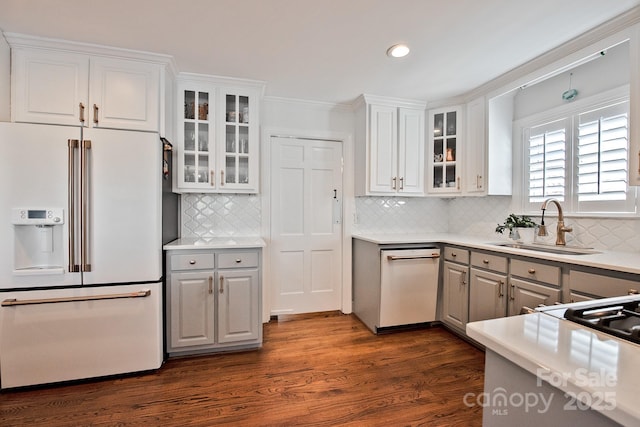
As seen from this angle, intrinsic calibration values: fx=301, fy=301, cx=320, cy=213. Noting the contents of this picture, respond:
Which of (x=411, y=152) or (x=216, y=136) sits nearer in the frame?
(x=216, y=136)

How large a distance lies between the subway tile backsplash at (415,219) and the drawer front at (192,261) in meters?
0.63

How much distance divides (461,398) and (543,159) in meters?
2.17

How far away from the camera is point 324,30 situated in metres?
1.99

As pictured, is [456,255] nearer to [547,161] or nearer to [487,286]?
[487,286]

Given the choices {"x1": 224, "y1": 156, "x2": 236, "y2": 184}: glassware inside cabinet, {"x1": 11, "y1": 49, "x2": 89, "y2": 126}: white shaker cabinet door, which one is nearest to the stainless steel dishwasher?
{"x1": 224, "y1": 156, "x2": 236, "y2": 184}: glassware inside cabinet

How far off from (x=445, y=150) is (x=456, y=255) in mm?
1184

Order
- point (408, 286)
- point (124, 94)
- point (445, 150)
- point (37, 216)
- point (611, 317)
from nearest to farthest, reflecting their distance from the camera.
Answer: point (611, 317)
point (37, 216)
point (124, 94)
point (408, 286)
point (445, 150)

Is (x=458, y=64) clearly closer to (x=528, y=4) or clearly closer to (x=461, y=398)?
(x=528, y=4)

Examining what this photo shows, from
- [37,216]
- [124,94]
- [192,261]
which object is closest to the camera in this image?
[37,216]

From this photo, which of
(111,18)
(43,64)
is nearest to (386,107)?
(111,18)

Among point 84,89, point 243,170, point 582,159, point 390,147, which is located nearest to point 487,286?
point 582,159

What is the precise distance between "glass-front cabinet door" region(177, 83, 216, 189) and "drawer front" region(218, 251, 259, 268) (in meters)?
0.71

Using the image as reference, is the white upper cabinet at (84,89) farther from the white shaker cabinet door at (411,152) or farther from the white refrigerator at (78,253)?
the white shaker cabinet door at (411,152)

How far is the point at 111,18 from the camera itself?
184cm
